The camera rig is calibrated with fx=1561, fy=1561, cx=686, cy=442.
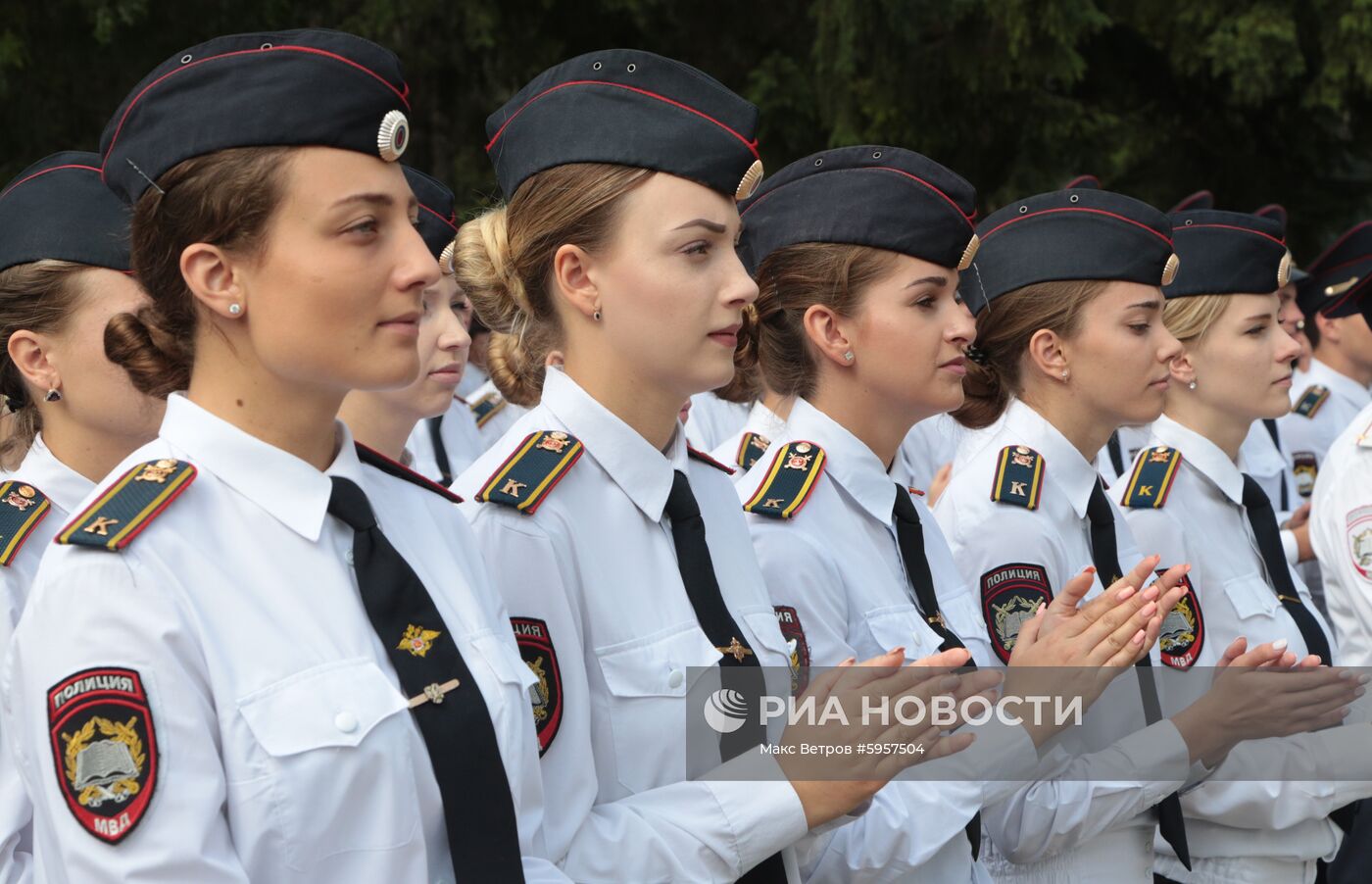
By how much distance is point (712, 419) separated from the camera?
21.3ft

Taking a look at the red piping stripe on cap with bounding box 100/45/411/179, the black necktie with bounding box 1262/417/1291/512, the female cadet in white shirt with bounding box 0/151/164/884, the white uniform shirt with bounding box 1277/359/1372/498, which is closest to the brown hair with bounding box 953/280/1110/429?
the female cadet in white shirt with bounding box 0/151/164/884

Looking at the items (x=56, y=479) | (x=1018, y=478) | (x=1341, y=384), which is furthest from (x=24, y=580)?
(x=1341, y=384)

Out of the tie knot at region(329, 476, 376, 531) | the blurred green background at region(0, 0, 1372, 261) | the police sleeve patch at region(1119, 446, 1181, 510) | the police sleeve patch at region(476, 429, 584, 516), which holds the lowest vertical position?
the tie knot at region(329, 476, 376, 531)

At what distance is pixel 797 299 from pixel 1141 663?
1188 millimetres

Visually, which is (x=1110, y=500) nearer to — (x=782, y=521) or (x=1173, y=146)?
(x=782, y=521)

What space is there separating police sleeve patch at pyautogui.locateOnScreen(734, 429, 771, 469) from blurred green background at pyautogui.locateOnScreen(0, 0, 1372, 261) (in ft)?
18.3

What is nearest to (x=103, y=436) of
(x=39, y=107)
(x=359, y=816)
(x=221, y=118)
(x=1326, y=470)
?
(x=221, y=118)

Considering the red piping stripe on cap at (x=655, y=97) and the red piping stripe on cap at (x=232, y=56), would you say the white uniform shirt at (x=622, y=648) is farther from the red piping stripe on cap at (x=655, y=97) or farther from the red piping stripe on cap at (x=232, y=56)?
the red piping stripe on cap at (x=232, y=56)

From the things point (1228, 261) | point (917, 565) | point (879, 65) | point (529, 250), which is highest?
point (879, 65)

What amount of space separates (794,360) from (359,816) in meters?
1.82

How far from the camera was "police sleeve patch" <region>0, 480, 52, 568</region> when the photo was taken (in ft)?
9.00

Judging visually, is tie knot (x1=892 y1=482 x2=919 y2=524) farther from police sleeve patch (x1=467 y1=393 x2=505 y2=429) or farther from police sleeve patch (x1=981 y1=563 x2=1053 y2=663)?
police sleeve patch (x1=467 y1=393 x2=505 y2=429)

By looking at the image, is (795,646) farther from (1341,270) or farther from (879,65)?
(879,65)

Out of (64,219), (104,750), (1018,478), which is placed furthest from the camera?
(1018,478)
